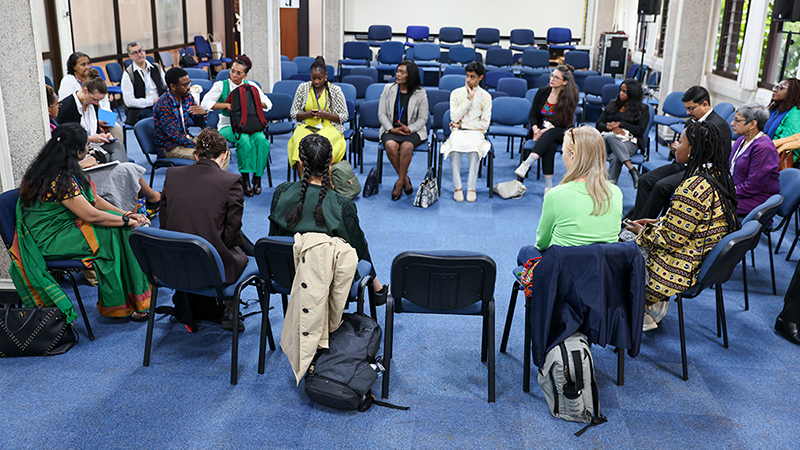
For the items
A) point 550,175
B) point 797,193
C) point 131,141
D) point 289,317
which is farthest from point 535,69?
point 289,317

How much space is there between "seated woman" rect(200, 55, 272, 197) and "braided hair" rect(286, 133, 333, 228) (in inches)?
124

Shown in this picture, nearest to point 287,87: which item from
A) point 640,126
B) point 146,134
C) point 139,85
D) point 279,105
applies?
point 279,105

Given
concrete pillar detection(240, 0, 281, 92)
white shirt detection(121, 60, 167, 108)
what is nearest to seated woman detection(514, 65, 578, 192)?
white shirt detection(121, 60, 167, 108)

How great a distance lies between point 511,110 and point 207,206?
4591 mm

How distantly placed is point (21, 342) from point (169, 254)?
1039mm

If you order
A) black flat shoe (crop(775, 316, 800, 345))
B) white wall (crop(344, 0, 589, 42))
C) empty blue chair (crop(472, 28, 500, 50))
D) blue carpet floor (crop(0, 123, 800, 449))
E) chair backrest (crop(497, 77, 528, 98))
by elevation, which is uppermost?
white wall (crop(344, 0, 589, 42))

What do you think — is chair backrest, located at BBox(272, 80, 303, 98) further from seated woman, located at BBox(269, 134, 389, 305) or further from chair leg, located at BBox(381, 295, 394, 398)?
chair leg, located at BBox(381, 295, 394, 398)

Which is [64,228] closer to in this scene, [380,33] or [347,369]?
[347,369]

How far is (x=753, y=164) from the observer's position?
4188 mm

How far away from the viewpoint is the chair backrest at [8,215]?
320 cm

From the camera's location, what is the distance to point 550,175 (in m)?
6.19

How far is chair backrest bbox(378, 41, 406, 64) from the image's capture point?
12383mm

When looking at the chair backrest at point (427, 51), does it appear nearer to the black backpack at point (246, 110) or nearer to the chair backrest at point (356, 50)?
the chair backrest at point (356, 50)

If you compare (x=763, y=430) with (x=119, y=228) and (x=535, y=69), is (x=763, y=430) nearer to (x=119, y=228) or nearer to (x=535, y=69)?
(x=119, y=228)
